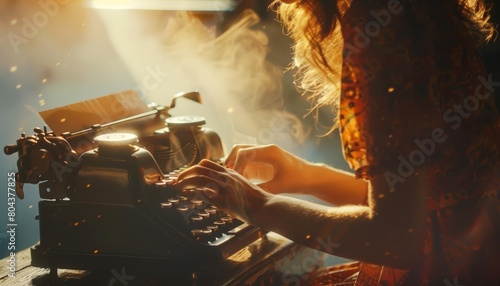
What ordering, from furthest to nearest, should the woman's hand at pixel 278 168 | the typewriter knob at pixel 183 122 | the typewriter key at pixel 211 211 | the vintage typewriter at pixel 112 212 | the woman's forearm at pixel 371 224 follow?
the typewriter knob at pixel 183 122, the woman's hand at pixel 278 168, the typewriter key at pixel 211 211, the vintage typewriter at pixel 112 212, the woman's forearm at pixel 371 224

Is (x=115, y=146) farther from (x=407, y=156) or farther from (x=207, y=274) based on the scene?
(x=407, y=156)

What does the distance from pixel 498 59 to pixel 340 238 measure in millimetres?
2714

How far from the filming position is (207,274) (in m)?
1.43

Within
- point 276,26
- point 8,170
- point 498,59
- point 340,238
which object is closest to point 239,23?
point 276,26

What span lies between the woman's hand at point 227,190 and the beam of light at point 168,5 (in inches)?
53.3

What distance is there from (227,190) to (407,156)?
1.44 feet

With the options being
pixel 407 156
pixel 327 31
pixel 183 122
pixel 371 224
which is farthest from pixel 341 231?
pixel 183 122

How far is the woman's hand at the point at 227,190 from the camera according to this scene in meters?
1.32

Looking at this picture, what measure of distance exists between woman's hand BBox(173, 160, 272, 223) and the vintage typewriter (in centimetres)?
5

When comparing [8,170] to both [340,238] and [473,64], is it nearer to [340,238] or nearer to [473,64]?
[340,238]

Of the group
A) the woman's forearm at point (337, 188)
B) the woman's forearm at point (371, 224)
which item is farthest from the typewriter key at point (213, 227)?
the woman's forearm at point (337, 188)

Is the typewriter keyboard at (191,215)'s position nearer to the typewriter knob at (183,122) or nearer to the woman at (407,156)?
the woman at (407,156)

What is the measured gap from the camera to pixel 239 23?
11.9ft

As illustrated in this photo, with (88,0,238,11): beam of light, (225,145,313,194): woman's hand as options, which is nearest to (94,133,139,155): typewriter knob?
(225,145,313,194): woman's hand
